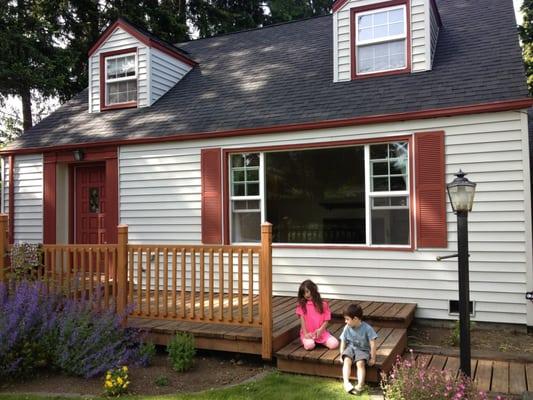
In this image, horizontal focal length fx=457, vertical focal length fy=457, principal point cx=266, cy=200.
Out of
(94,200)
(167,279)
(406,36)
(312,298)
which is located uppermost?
(406,36)

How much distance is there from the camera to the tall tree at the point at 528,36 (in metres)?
11.2

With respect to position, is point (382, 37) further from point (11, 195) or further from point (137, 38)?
point (11, 195)

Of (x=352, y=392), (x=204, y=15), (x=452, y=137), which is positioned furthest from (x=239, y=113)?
(x=204, y=15)

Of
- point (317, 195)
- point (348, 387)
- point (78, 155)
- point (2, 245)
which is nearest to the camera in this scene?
point (348, 387)

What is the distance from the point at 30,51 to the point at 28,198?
6.57 meters

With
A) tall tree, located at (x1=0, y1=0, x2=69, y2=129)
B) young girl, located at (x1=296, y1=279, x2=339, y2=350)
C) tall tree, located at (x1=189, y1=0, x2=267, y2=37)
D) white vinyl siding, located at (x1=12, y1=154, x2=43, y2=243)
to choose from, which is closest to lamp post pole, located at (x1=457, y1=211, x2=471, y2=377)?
young girl, located at (x1=296, y1=279, x2=339, y2=350)

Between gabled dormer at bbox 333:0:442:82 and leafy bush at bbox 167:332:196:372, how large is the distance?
489 centimetres

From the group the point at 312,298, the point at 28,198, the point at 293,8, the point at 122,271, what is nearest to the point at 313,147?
the point at 312,298

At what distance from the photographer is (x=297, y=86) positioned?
791cm

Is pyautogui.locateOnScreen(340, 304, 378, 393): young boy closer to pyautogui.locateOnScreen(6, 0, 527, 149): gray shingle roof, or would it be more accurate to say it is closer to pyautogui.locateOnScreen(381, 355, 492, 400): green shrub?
pyautogui.locateOnScreen(381, 355, 492, 400): green shrub

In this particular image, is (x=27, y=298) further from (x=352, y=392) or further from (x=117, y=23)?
(x=117, y=23)

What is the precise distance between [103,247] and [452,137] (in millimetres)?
4646

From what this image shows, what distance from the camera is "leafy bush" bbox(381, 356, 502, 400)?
3.20 m

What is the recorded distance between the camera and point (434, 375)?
3.33m
